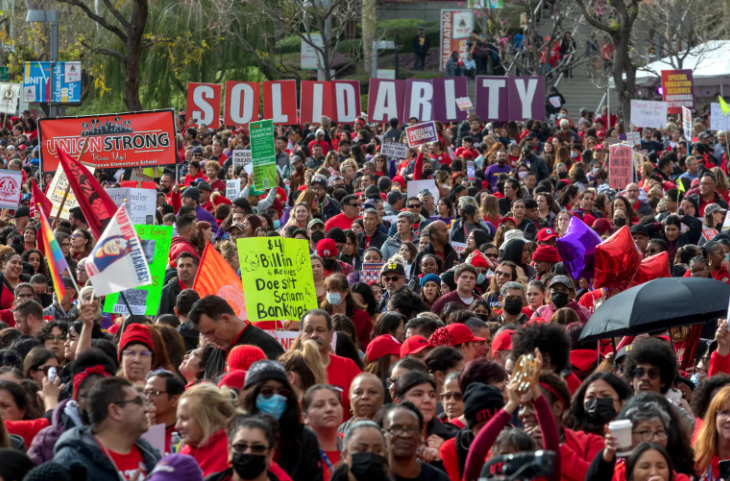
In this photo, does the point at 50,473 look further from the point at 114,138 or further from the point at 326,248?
the point at 114,138

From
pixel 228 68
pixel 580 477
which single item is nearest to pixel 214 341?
pixel 580 477

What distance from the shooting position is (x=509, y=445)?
4.69 meters

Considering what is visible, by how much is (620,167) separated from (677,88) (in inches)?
399

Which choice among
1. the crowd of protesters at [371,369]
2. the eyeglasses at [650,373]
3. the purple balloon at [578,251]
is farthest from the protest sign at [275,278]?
the eyeglasses at [650,373]

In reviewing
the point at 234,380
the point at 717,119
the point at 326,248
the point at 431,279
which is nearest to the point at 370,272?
the point at 326,248

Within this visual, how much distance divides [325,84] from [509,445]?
21.8 metres

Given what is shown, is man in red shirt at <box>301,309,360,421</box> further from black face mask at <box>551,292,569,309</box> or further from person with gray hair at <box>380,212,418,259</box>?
person with gray hair at <box>380,212,418,259</box>

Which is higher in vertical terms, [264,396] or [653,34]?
[653,34]

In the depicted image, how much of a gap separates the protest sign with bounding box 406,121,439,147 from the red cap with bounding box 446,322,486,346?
40.4 feet

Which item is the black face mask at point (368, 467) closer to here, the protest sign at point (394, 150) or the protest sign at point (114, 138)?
the protest sign at point (114, 138)

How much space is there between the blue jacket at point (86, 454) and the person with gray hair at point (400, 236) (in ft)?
24.9

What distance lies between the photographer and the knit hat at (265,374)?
17.6 feet

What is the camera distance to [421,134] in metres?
19.5

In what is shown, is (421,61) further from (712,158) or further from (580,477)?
(580,477)
